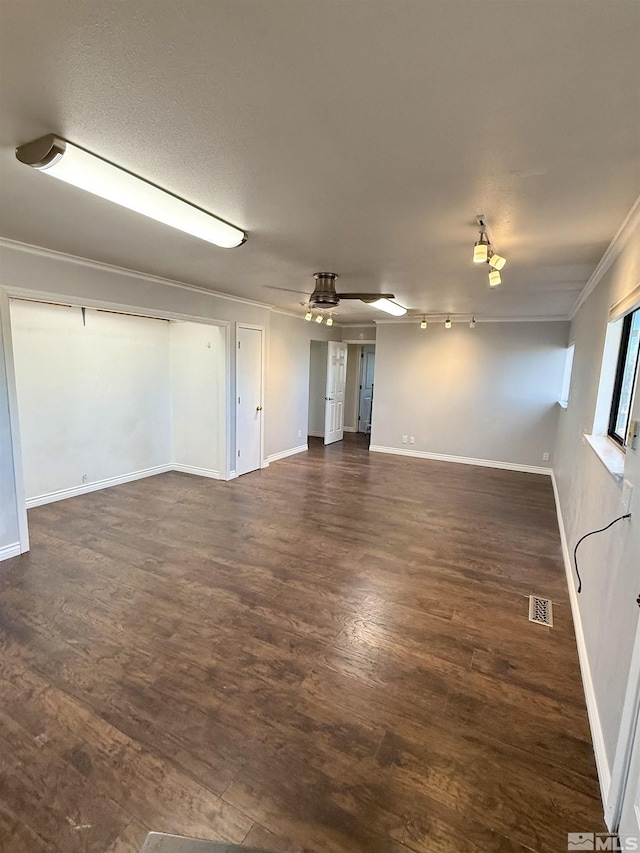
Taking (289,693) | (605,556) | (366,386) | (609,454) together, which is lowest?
(289,693)

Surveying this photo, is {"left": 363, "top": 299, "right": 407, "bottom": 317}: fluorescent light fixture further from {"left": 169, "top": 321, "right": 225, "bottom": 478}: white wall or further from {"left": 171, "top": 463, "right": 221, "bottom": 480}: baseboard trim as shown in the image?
{"left": 171, "top": 463, "right": 221, "bottom": 480}: baseboard trim

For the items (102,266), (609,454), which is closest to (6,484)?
(102,266)

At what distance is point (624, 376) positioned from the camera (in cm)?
268

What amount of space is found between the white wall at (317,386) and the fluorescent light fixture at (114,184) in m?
6.15

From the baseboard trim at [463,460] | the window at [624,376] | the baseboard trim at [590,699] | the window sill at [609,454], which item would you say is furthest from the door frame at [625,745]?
the baseboard trim at [463,460]

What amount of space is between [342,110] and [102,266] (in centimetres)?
321

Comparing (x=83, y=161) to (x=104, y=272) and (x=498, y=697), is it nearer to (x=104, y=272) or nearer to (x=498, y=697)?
(x=104, y=272)

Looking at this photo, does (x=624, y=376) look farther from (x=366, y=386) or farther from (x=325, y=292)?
(x=366, y=386)

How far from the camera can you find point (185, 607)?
268 centimetres

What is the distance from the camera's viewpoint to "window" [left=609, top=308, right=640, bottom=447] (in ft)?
8.20

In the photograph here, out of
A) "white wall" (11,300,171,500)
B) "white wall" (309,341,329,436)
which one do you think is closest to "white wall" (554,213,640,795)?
"white wall" (11,300,171,500)

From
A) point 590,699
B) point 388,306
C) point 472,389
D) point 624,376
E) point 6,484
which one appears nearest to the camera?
point 590,699

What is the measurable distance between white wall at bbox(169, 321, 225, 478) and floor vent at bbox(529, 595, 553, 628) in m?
3.99

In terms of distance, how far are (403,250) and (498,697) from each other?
9.13 feet
